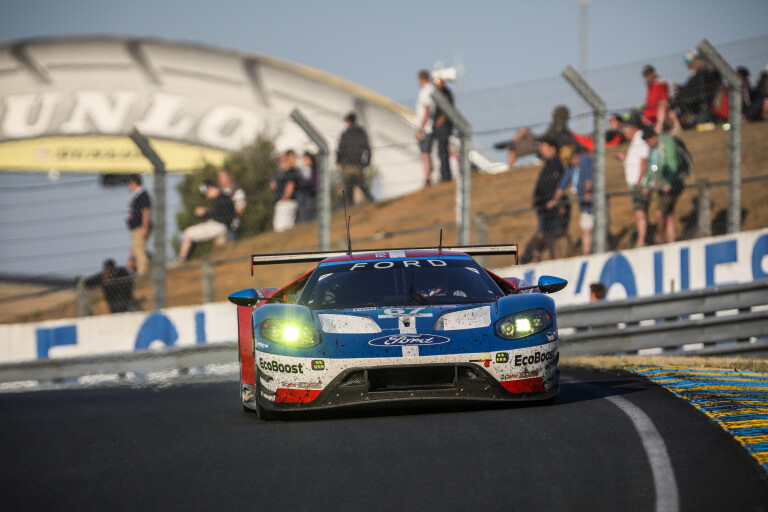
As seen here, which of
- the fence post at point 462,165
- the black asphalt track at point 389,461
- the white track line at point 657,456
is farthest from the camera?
the fence post at point 462,165

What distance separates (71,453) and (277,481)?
1708 millimetres

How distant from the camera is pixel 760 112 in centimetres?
1666

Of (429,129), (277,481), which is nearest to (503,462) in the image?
(277,481)

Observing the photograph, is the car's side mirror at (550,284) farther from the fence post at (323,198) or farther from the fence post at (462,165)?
the fence post at (323,198)

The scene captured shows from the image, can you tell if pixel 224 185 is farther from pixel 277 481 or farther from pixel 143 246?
pixel 277 481

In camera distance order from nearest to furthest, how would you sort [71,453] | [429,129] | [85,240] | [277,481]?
1. [277,481]
2. [71,453]
3. [85,240]
4. [429,129]

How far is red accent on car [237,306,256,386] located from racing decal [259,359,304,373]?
0.67 meters

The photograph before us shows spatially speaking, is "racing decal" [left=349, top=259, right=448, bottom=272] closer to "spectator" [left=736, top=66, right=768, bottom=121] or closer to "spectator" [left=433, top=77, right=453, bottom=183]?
"spectator" [left=736, top=66, right=768, bottom=121]

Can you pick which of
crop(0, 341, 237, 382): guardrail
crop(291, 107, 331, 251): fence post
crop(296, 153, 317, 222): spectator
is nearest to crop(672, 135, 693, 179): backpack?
crop(291, 107, 331, 251): fence post

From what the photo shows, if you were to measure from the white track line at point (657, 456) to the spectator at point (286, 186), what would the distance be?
29.3 feet

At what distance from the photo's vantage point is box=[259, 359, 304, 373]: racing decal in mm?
7055

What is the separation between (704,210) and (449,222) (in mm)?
5132

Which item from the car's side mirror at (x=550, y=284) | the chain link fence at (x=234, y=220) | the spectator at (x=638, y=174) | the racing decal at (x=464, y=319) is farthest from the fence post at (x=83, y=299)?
the racing decal at (x=464, y=319)

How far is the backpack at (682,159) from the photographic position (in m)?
14.5
